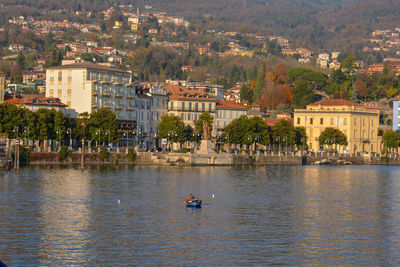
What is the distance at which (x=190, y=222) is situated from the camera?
180 ft

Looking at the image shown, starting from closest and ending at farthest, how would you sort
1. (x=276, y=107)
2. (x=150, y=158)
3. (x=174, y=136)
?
1. (x=150, y=158)
2. (x=174, y=136)
3. (x=276, y=107)

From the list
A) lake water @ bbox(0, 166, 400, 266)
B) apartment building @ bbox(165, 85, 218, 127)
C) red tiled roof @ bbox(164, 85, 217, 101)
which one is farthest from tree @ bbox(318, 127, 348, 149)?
lake water @ bbox(0, 166, 400, 266)

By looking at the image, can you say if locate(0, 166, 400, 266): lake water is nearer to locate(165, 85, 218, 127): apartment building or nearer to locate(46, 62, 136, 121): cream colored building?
locate(46, 62, 136, 121): cream colored building

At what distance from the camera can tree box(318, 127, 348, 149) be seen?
510 feet

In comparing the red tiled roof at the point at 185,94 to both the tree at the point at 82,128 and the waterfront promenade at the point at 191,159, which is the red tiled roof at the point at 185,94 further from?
the tree at the point at 82,128

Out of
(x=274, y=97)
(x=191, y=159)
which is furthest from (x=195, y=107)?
(x=274, y=97)

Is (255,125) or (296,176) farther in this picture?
(255,125)

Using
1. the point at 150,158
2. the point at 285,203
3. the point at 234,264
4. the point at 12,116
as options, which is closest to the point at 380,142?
the point at 150,158

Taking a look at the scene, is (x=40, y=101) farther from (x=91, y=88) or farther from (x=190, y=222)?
(x=190, y=222)

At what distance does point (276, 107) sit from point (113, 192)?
124m

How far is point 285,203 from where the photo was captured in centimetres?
6931

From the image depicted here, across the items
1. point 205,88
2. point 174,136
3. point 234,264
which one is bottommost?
point 234,264

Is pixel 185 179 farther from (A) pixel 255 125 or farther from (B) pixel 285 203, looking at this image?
(A) pixel 255 125

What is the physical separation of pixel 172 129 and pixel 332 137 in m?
36.7
